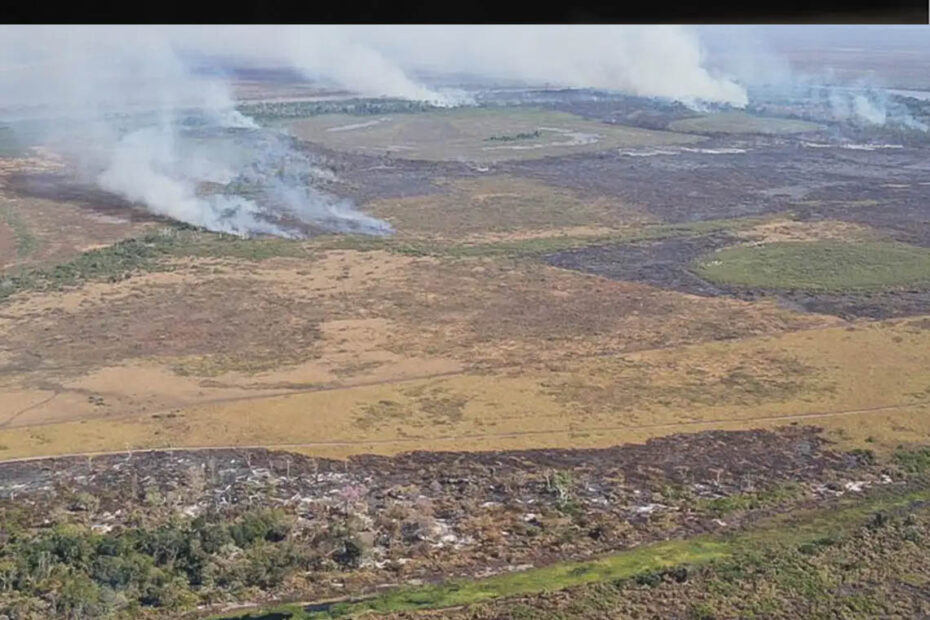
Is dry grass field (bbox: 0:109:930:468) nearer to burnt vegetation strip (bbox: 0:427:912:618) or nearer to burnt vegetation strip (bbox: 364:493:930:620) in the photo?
burnt vegetation strip (bbox: 0:427:912:618)

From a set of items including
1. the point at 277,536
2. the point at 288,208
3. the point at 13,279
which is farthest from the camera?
the point at 288,208

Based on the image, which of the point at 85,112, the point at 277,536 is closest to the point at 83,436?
the point at 277,536

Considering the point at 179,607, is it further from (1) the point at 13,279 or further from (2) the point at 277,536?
(1) the point at 13,279

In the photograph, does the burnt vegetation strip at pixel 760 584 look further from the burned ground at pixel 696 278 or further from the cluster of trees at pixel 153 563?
the burned ground at pixel 696 278

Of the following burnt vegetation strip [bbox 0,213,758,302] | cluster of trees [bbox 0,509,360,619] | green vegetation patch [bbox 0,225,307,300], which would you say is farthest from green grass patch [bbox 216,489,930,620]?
green vegetation patch [bbox 0,225,307,300]

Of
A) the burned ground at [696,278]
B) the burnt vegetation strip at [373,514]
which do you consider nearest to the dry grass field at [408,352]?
the burned ground at [696,278]

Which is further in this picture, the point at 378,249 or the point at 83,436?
the point at 378,249

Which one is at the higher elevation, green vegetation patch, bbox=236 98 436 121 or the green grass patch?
green vegetation patch, bbox=236 98 436 121
